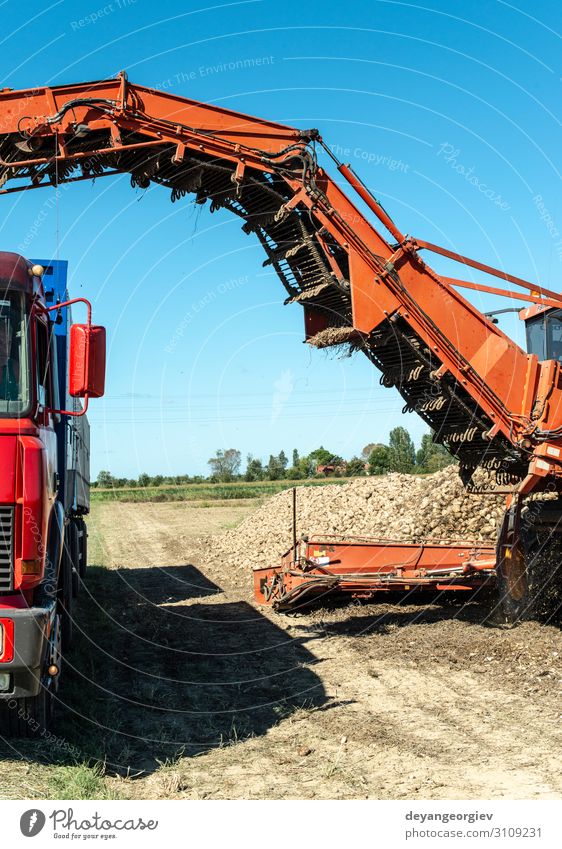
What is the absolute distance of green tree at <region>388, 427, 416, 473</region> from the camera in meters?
17.5

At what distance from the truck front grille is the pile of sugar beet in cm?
640

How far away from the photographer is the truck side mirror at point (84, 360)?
513cm

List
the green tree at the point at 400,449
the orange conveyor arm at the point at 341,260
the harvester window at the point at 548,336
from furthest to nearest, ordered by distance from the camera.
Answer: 1. the green tree at the point at 400,449
2. the harvester window at the point at 548,336
3. the orange conveyor arm at the point at 341,260

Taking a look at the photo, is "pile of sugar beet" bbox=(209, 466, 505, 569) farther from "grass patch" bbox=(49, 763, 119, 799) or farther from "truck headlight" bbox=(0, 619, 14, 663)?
"truck headlight" bbox=(0, 619, 14, 663)

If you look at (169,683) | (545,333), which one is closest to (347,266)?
(545,333)

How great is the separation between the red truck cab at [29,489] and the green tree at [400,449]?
11686 millimetres

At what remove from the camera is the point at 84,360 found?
16.9 feet

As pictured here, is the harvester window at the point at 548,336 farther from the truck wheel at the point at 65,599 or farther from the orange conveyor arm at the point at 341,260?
the truck wheel at the point at 65,599

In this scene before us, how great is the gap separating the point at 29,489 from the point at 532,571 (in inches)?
237

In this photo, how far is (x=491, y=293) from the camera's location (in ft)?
26.3

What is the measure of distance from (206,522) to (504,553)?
67.9ft

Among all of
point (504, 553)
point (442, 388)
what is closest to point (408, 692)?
point (504, 553)

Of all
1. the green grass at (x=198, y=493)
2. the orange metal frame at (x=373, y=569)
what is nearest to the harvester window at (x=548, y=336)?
the orange metal frame at (x=373, y=569)

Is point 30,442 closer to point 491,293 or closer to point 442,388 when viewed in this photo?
point 442,388
